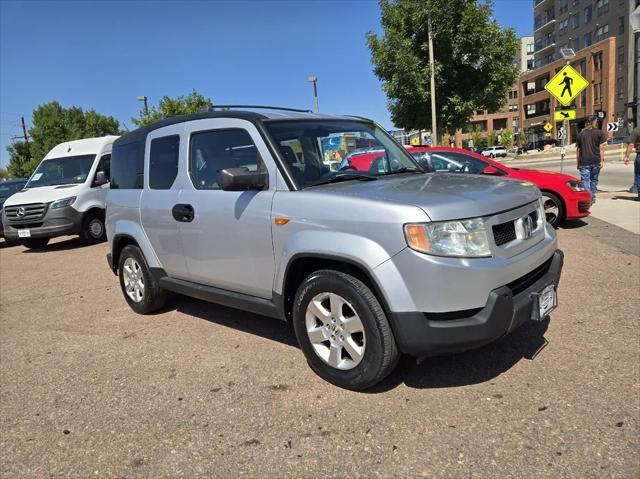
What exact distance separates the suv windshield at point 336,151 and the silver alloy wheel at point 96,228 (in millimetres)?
8737

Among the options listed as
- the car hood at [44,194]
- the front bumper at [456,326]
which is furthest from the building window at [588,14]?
the front bumper at [456,326]

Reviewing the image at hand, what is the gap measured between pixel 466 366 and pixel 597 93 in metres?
68.1

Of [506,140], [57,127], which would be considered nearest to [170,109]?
[57,127]

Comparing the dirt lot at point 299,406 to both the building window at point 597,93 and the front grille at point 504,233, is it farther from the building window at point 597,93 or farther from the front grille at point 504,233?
the building window at point 597,93

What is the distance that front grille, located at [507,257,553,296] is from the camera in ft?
9.98

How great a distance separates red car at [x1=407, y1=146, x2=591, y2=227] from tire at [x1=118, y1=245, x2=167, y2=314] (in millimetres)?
4701

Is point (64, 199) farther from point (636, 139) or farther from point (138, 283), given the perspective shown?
point (636, 139)

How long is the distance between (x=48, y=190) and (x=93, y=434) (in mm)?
9676

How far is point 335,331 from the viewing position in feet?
10.5

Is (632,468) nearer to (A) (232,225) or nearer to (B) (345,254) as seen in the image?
(B) (345,254)

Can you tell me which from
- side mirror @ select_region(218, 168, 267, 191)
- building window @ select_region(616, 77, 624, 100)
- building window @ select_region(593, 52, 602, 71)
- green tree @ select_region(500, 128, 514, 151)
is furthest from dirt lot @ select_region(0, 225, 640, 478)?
green tree @ select_region(500, 128, 514, 151)

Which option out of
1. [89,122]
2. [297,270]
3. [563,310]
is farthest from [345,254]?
[89,122]

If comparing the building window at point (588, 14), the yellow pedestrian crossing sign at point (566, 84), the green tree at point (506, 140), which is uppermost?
the building window at point (588, 14)

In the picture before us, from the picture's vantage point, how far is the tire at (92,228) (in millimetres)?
A: 11172
